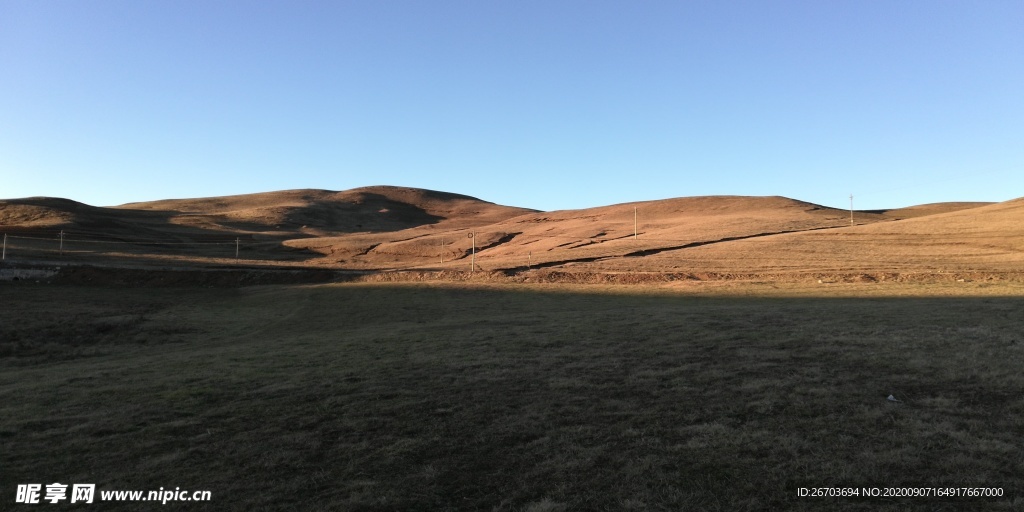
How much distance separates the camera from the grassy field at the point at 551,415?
21.4 ft

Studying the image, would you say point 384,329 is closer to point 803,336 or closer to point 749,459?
point 803,336

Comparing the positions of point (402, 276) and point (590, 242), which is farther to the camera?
point (590, 242)

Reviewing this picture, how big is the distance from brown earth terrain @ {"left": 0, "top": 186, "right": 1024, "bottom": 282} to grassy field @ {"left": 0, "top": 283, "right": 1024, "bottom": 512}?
25426 millimetres

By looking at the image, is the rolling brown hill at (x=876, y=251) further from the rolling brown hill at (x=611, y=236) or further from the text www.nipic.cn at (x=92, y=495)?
the text www.nipic.cn at (x=92, y=495)

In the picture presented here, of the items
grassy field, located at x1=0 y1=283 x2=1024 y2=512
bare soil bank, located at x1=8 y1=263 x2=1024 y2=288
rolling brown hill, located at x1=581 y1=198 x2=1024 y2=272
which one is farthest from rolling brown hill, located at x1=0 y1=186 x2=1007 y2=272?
grassy field, located at x1=0 y1=283 x2=1024 y2=512

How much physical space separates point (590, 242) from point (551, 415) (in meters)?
57.2

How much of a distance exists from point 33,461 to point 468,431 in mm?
5802

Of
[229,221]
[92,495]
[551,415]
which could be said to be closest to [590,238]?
[551,415]

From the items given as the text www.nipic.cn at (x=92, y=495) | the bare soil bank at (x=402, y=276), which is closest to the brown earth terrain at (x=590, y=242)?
the bare soil bank at (x=402, y=276)

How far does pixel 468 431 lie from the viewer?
8.59m

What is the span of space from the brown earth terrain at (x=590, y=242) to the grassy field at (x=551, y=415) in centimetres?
2543

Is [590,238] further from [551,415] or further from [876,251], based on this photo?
[551,415]

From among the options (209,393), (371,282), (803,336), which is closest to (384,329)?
(209,393)

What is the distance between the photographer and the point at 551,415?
363 inches
